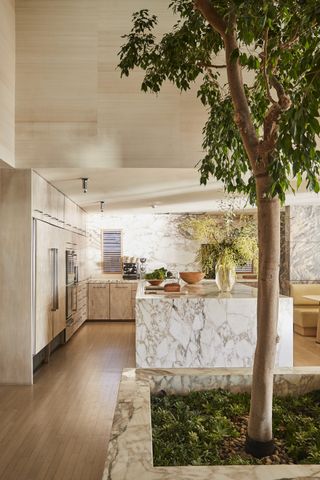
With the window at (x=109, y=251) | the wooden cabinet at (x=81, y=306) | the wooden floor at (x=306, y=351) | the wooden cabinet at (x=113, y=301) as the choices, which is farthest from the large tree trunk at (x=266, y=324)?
the window at (x=109, y=251)

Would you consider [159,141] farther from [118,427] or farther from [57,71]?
[118,427]

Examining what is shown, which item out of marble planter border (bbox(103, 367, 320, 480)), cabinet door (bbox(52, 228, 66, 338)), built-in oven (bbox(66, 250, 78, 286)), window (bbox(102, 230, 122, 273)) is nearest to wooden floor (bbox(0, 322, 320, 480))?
cabinet door (bbox(52, 228, 66, 338))

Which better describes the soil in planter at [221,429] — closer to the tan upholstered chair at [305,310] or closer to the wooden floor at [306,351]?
the wooden floor at [306,351]

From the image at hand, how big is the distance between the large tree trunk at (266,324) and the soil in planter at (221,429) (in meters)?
0.08

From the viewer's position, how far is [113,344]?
6.66 m

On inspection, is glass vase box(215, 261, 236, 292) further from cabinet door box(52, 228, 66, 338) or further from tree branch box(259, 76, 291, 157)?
tree branch box(259, 76, 291, 157)

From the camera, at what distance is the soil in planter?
1730 millimetres

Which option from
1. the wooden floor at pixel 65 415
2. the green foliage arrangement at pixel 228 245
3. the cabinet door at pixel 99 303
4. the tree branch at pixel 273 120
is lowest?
the wooden floor at pixel 65 415

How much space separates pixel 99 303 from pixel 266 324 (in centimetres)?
728

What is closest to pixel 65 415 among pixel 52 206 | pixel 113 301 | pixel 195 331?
pixel 195 331

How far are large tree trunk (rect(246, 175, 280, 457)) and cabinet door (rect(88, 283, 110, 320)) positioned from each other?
7141mm

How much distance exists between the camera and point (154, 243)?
9539 mm

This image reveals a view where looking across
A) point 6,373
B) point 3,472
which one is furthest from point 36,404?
point 3,472

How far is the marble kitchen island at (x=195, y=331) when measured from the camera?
4.15 m
